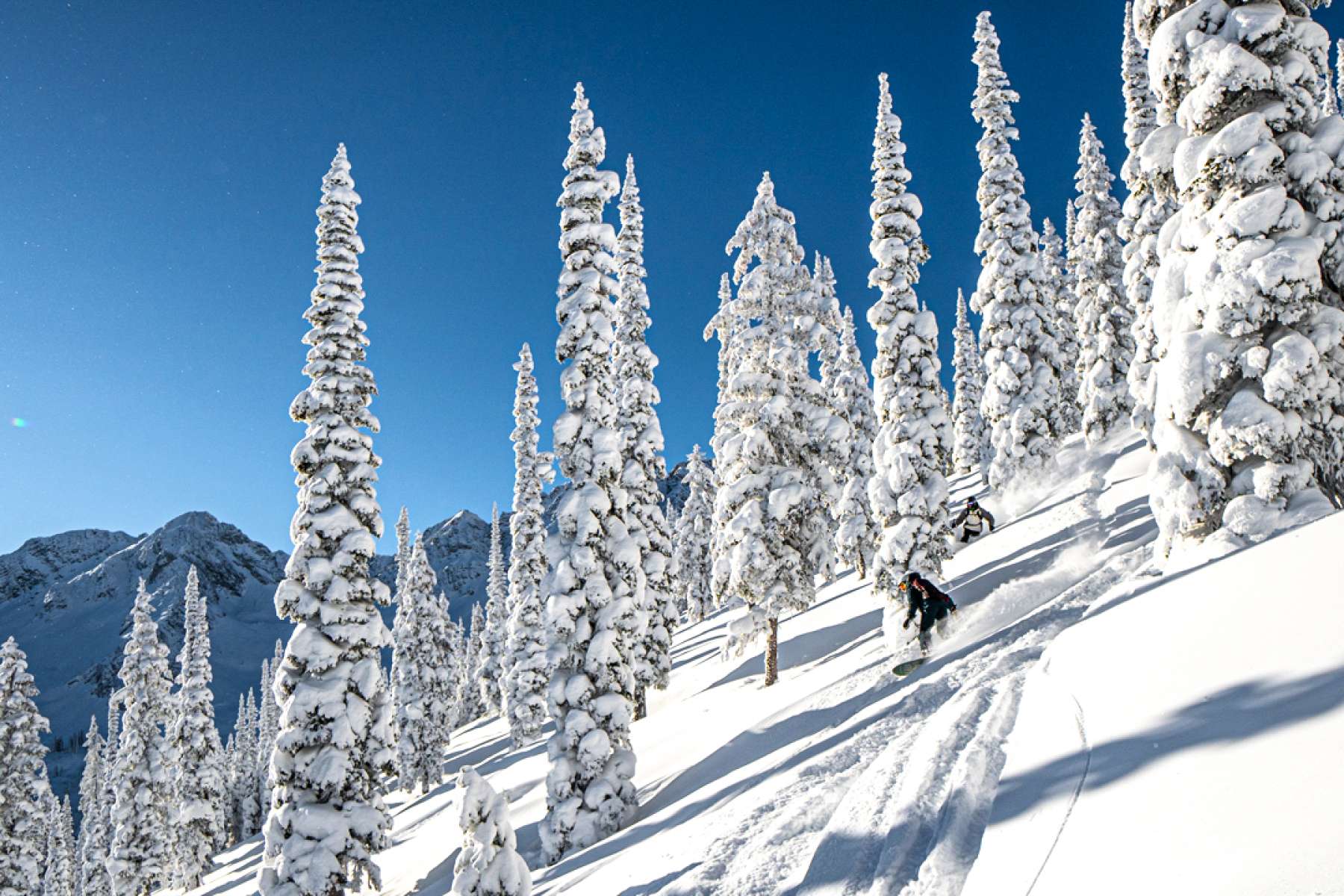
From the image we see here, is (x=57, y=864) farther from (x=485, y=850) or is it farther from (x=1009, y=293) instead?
(x=1009, y=293)

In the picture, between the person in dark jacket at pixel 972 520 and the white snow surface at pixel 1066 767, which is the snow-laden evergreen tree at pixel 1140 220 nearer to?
the person in dark jacket at pixel 972 520

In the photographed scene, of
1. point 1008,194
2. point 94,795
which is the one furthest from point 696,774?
point 94,795

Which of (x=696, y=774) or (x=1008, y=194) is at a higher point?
(x=1008, y=194)

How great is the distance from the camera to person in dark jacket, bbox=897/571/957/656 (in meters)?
17.8

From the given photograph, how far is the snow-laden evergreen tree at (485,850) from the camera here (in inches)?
487

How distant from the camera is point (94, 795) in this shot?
82625 millimetres

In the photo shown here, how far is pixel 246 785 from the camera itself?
8838 cm

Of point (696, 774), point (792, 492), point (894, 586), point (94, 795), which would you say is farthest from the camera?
point (94, 795)

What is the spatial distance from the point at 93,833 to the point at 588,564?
67373mm

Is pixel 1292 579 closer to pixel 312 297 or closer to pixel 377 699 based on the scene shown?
pixel 377 699

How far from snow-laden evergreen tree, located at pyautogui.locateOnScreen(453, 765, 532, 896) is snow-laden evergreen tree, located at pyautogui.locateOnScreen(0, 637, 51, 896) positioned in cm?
2751

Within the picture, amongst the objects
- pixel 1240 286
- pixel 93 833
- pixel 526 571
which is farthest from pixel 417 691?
pixel 1240 286

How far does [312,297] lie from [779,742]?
1735cm

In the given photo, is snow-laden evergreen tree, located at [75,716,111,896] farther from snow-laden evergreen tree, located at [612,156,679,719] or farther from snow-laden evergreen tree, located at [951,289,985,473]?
snow-laden evergreen tree, located at [951,289,985,473]
